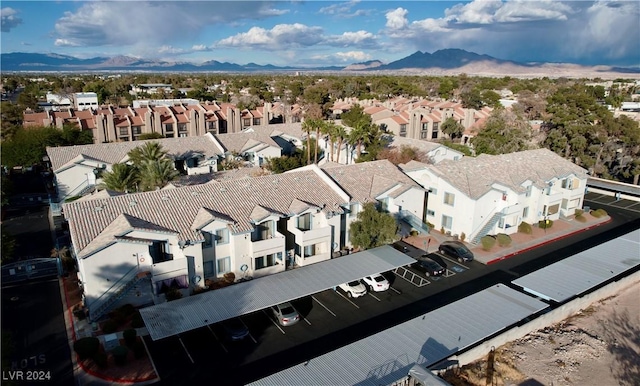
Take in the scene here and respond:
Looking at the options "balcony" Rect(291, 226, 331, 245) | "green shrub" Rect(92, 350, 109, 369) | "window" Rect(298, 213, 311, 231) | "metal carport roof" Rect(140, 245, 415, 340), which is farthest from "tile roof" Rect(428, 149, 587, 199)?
"green shrub" Rect(92, 350, 109, 369)

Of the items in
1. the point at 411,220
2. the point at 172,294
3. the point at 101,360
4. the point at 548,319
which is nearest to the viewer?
the point at 101,360

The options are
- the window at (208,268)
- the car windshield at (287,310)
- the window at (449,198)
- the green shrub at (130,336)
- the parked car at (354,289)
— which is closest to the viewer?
the green shrub at (130,336)

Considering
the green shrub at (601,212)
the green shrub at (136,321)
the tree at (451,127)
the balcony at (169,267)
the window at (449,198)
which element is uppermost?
the tree at (451,127)

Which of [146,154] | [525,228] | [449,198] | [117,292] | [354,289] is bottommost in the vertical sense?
[354,289]

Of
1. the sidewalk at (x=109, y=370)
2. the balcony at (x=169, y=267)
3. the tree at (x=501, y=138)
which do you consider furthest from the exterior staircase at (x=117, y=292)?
the tree at (x=501, y=138)

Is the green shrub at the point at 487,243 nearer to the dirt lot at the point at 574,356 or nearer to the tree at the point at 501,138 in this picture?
the dirt lot at the point at 574,356

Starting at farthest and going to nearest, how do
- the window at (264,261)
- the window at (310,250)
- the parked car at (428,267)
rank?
the window at (310,250)
the parked car at (428,267)
the window at (264,261)

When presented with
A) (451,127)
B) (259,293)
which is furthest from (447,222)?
(451,127)

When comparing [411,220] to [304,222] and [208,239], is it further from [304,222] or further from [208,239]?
[208,239]
